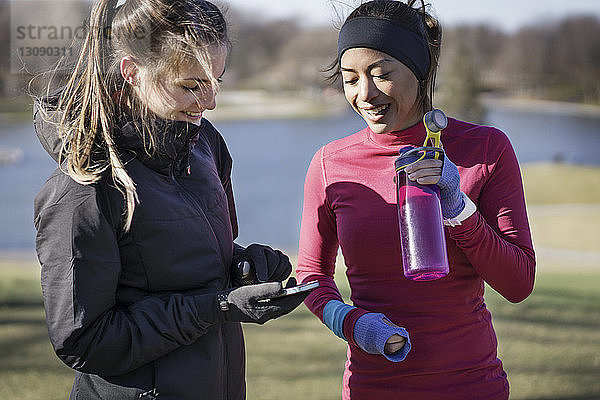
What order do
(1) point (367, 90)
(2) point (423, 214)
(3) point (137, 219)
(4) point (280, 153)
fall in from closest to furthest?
(3) point (137, 219) < (2) point (423, 214) < (1) point (367, 90) < (4) point (280, 153)

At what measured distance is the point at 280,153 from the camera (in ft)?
43.9

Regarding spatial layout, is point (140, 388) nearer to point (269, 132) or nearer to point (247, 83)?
point (247, 83)

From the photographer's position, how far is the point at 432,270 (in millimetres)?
1467

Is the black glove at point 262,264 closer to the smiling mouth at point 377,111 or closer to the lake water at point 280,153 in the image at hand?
the smiling mouth at point 377,111

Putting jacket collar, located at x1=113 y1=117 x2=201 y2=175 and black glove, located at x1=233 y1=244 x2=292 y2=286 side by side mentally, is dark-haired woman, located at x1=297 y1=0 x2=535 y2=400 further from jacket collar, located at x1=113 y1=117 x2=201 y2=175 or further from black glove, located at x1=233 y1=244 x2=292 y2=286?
jacket collar, located at x1=113 y1=117 x2=201 y2=175

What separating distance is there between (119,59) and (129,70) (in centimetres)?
3

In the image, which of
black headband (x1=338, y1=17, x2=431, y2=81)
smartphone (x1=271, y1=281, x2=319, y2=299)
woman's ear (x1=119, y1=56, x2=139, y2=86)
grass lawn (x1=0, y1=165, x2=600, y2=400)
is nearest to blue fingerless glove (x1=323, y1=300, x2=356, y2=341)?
smartphone (x1=271, y1=281, x2=319, y2=299)

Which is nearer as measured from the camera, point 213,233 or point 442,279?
point 213,233

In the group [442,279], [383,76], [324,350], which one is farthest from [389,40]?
[324,350]

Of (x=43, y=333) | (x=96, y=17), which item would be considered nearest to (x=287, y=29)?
(x=43, y=333)

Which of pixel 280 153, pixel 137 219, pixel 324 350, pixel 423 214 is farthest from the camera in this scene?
pixel 280 153

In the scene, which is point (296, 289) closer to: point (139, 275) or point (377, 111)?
point (139, 275)

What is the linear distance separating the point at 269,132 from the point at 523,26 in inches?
197

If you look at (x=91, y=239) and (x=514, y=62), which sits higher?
(x=514, y=62)
